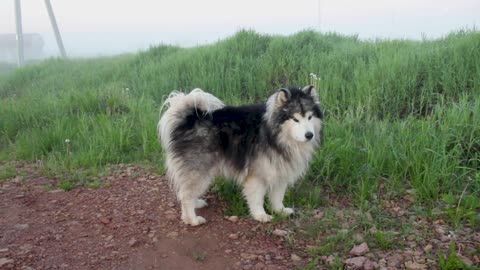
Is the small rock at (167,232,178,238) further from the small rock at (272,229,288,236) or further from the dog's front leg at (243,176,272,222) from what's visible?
the small rock at (272,229,288,236)

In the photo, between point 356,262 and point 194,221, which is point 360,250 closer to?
point 356,262

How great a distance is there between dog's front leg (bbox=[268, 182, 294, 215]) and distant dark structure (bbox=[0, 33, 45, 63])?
14127mm

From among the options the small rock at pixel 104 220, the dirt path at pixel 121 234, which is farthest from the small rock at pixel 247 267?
the small rock at pixel 104 220

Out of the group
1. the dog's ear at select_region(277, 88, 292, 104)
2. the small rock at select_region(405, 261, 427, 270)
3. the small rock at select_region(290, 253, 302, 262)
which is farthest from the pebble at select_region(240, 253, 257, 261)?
the dog's ear at select_region(277, 88, 292, 104)

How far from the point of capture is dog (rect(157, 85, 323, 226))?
11.2 feet

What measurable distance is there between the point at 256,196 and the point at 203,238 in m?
0.60

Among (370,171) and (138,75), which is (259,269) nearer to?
(370,171)

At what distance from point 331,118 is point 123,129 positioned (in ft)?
9.05

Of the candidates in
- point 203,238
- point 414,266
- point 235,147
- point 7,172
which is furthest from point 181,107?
point 7,172

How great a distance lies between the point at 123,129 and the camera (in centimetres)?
536

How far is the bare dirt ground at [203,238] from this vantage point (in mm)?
2928

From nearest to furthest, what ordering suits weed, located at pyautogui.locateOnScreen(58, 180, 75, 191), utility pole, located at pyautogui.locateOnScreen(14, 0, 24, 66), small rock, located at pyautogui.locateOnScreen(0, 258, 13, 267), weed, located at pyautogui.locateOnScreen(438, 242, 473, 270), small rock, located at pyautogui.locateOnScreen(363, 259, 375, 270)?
1. weed, located at pyautogui.locateOnScreen(438, 242, 473, 270)
2. small rock, located at pyautogui.locateOnScreen(363, 259, 375, 270)
3. small rock, located at pyautogui.locateOnScreen(0, 258, 13, 267)
4. weed, located at pyautogui.locateOnScreen(58, 180, 75, 191)
5. utility pole, located at pyautogui.locateOnScreen(14, 0, 24, 66)

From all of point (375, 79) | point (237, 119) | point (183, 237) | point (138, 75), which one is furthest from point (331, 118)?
point (138, 75)

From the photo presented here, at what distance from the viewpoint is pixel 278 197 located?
3643mm
